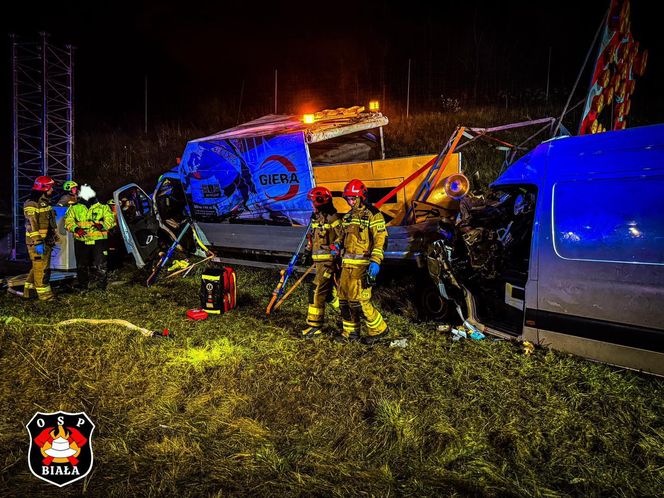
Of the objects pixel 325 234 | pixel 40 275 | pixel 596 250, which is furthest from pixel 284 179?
pixel 596 250

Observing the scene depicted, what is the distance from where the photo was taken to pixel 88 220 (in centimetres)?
771

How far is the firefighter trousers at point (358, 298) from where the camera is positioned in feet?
16.6

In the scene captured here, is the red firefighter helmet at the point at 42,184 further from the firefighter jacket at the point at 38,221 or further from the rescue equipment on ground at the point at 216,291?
the rescue equipment on ground at the point at 216,291

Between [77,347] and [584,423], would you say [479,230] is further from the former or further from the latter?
[77,347]

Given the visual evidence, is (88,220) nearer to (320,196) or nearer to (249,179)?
(249,179)

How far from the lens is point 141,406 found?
3.73 metres

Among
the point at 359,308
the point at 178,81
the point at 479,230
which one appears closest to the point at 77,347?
the point at 359,308

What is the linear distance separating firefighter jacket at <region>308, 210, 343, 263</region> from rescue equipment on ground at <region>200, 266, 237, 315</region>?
1.69 metres

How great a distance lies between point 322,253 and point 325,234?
0.75 ft

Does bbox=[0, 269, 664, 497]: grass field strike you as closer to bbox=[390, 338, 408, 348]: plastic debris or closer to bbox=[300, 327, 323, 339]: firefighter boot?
bbox=[390, 338, 408, 348]: plastic debris

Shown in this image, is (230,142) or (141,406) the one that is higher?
(230,142)

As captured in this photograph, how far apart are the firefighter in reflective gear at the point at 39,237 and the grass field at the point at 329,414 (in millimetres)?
1859

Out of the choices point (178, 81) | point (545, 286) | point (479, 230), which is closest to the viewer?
point (545, 286)

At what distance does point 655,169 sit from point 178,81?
2877 cm
